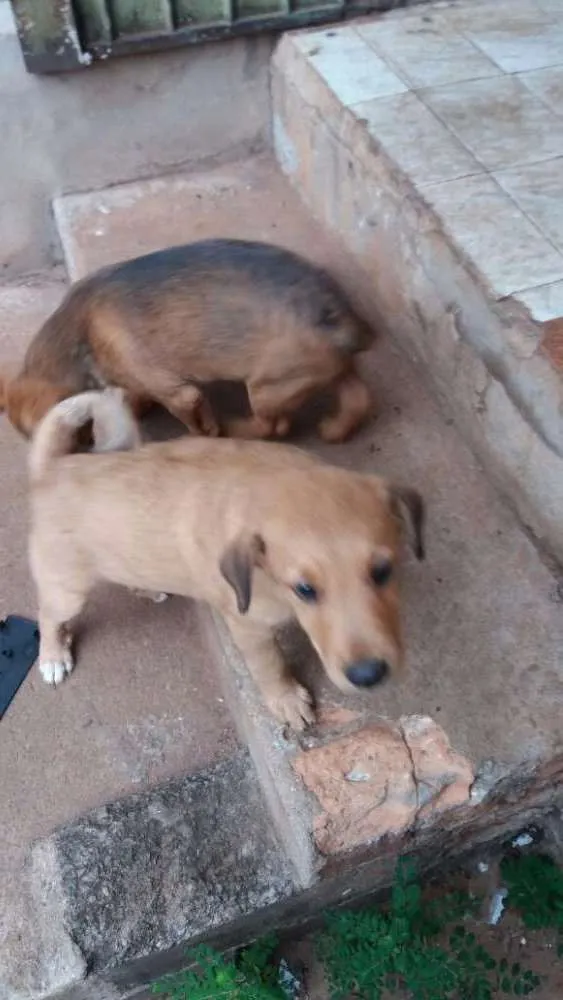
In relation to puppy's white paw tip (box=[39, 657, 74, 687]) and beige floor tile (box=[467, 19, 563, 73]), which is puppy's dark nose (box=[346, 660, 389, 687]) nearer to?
puppy's white paw tip (box=[39, 657, 74, 687])

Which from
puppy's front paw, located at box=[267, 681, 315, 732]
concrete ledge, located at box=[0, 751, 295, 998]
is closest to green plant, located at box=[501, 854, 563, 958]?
concrete ledge, located at box=[0, 751, 295, 998]

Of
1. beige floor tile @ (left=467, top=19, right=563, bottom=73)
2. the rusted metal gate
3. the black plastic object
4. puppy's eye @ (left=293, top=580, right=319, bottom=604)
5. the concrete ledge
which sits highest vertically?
the rusted metal gate

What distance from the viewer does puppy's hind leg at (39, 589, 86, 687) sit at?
299cm

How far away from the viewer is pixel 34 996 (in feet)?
8.50

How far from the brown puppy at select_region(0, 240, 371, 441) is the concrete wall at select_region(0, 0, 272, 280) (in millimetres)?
1317

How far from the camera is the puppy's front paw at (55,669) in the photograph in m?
3.16

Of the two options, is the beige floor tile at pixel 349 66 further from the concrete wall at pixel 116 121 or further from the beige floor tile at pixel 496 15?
the beige floor tile at pixel 496 15

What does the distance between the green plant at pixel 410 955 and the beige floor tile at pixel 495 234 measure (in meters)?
1.95

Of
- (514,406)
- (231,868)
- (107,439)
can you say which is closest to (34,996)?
(231,868)

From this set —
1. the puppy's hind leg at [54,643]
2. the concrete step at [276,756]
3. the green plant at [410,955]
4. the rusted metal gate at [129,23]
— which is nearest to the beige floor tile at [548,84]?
the rusted metal gate at [129,23]

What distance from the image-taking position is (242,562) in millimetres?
2158

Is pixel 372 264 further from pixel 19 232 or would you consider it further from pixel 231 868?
pixel 231 868

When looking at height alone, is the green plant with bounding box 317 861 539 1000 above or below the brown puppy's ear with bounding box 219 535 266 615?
below

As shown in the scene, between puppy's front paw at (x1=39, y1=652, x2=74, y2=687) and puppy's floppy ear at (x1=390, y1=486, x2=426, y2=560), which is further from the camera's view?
puppy's front paw at (x1=39, y1=652, x2=74, y2=687)
